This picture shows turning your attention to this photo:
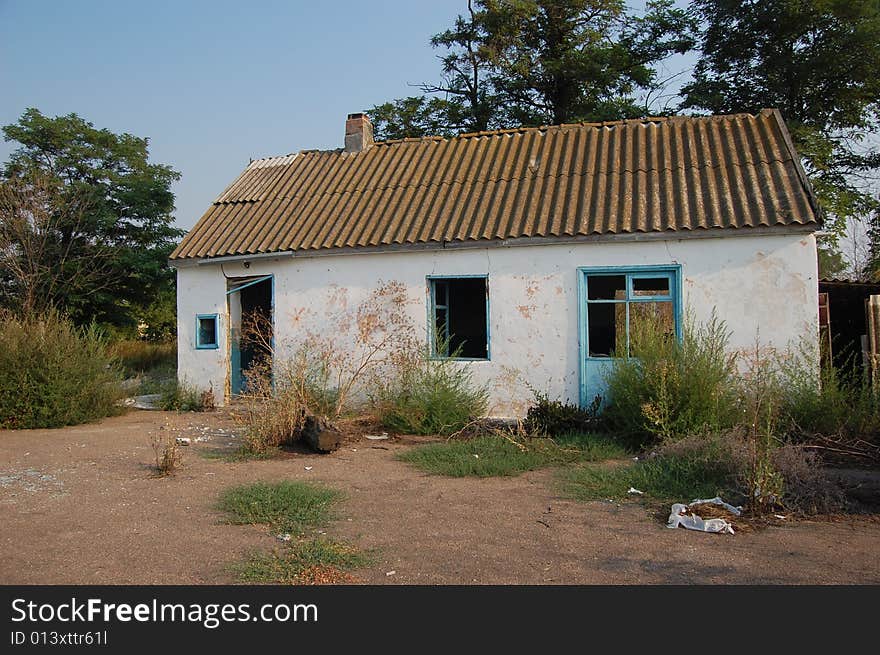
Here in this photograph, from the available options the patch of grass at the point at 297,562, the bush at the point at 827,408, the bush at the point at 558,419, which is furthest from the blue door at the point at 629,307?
the patch of grass at the point at 297,562

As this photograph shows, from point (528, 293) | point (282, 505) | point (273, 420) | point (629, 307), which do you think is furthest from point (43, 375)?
point (629, 307)

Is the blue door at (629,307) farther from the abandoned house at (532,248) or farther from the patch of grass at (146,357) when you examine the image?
the patch of grass at (146,357)

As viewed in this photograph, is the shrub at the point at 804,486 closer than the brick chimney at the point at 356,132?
Yes

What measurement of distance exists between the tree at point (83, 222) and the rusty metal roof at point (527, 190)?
27.2 feet

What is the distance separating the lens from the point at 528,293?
445 inches

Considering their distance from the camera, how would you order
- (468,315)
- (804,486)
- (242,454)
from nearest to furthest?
1. (804,486)
2. (242,454)
3. (468,315)

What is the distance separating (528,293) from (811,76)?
13.5m

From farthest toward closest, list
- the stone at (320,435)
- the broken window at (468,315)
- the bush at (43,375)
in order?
the broken window at (468,315) < the bush at (43,375) < the stone at (320,435)

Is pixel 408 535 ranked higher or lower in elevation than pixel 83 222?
lower

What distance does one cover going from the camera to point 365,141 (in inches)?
624

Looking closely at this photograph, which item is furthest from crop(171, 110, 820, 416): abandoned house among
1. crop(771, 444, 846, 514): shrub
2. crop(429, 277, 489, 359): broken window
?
crop(771, 444, 846, 514): shrub

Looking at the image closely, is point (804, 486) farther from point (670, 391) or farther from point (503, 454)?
point (503, 454)

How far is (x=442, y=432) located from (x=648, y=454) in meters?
3.16

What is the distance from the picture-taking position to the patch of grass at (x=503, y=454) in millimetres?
8102
